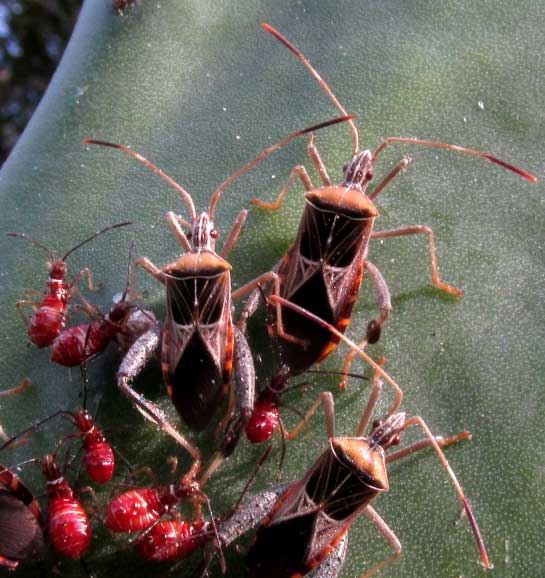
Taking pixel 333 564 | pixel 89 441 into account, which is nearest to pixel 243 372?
pixel 89 441

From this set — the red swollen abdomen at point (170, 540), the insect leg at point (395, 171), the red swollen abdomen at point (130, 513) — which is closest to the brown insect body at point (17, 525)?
the red swollen abdomen at point (130, 513)

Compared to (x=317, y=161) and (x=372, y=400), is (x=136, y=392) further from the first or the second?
(x=317, y=161)

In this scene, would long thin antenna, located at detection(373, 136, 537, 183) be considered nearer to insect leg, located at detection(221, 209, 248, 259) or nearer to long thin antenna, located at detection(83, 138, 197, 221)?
insect leg, located at detection(221, 209, 248, 259)

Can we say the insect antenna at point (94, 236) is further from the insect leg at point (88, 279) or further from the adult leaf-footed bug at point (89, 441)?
the adult leaf-footed bug at point (89, 441)

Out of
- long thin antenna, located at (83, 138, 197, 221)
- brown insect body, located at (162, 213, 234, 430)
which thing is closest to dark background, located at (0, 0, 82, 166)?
long thin antenna, located at (83, 138, 197, 221)

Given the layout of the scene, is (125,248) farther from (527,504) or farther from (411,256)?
(527,504)

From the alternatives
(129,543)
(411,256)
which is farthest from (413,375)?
(129,543)
